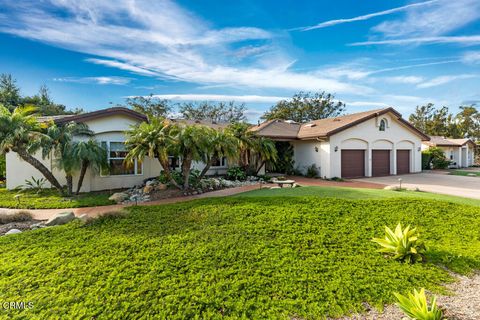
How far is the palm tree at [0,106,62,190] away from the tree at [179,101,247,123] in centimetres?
2643

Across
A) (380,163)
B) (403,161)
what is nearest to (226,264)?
(380,163)

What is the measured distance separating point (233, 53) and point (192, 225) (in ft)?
44.7

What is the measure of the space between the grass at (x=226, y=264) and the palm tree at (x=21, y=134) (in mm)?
6005

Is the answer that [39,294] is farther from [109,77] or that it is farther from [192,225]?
[109,77]

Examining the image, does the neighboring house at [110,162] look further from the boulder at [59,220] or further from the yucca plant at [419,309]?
the yucca plant at [419,309]

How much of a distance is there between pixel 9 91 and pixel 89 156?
34045mm

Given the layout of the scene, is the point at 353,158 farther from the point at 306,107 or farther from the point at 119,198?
the point at 306,107

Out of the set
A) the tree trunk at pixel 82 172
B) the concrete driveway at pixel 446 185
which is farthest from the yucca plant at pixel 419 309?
the tree trunk at pixel 82 172

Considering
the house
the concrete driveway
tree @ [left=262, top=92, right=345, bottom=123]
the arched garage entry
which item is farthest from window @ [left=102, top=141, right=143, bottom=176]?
tree @ [left=262, top=92, right=345, bottom=123]

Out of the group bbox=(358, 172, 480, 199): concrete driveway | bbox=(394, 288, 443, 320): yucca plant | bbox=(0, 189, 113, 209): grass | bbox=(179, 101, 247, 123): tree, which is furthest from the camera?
bbox=(179, 101, 247, 123): tree

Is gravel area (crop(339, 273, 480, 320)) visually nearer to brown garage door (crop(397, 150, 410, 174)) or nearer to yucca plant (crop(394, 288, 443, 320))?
yucca plant (crop(394, 288, 443, 320))

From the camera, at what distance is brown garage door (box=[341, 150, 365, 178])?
58.7ft

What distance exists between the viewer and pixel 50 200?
1012 cm

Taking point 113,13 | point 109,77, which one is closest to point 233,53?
point 113,13
